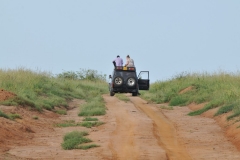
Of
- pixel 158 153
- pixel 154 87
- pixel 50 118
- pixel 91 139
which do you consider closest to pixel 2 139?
pixel 91 139

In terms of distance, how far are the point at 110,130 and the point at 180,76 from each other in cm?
2081

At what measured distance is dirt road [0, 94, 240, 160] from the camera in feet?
35.0

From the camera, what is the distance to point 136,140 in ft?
40.4

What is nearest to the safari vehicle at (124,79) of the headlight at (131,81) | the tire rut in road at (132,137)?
the headlight at (131,81)

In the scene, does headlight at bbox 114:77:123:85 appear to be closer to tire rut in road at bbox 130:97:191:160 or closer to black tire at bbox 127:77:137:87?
black tire at bbox 127:77:137:87

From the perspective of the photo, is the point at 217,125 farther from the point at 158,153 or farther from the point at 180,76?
the point at 180,76

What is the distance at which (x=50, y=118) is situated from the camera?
18.0m

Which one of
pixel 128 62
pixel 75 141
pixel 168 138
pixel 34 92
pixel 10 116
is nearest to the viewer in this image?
pixel 75 141

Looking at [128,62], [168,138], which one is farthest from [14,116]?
[128,62]

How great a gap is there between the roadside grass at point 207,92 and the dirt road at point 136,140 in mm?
1096

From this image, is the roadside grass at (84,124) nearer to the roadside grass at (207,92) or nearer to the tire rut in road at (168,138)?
the tire rut in road at (168,138)

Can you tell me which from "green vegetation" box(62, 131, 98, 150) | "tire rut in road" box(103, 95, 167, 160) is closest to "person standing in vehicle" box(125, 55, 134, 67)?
"tire rut in road" box(103, 95, 167, 160)

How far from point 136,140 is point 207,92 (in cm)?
1212

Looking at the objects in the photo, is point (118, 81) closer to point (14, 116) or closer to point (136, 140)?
point (14, 116)
